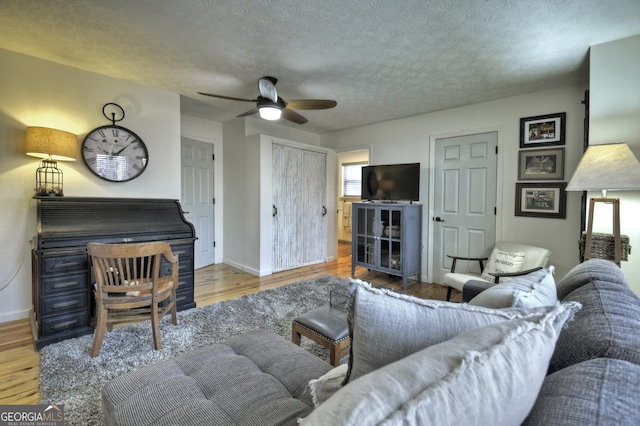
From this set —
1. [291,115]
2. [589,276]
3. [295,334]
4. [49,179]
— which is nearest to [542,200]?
[589,276]

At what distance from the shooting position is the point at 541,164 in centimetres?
327

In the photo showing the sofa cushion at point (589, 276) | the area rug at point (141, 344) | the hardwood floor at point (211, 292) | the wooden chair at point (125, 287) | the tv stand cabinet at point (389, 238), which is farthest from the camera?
the tv stand cabinet at point (389, 238)

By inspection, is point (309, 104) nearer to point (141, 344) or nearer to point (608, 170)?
point (608, 170)

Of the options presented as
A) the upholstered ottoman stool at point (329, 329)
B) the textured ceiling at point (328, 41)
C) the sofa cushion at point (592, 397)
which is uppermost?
the textured ceiling at point (328, 41)

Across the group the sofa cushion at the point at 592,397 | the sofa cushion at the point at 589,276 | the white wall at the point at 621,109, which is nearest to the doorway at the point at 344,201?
the white wall at the point at 621,109

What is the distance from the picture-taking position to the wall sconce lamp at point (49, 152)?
8.05 feet

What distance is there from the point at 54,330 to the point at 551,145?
5124mm

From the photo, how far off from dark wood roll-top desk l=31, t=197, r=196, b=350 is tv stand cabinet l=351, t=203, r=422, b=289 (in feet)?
8.34

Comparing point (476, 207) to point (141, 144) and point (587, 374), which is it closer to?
point (587, 374)

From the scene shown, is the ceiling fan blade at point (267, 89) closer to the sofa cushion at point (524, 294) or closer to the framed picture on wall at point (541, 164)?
the sofa cushion at point (524, 294)

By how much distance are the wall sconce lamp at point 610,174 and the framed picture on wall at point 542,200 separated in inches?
43.5

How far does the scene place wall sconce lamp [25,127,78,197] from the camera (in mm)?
2455

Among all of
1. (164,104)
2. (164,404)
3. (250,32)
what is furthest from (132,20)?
(164,404)

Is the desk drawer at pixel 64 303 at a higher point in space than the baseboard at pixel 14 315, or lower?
higher
